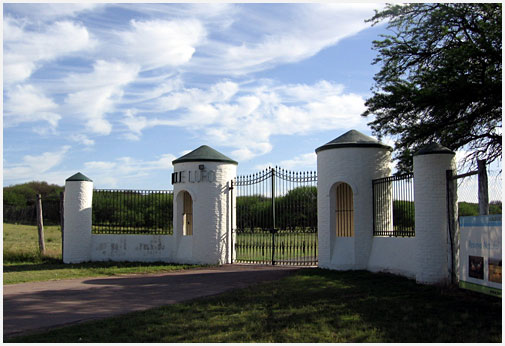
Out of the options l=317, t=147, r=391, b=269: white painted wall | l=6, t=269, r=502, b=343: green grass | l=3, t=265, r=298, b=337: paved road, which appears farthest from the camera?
l=317, t=147, r=391, b=269: white painted wall

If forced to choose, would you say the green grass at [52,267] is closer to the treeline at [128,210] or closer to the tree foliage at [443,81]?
the treeline at [128,210]

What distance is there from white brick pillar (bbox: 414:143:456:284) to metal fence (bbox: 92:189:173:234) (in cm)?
1014

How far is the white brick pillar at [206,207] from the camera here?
17969 millimetres

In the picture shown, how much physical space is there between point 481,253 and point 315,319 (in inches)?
128

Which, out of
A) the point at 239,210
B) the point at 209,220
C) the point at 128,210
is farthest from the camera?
the point at 239,210

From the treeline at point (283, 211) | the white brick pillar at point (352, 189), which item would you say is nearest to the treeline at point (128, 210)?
the treeline at point (283, 211)

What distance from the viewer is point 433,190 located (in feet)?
37.9

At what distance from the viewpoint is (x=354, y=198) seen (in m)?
14.9

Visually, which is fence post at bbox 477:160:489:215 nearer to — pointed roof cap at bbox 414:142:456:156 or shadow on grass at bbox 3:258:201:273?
pointed roof cap at bbox 414:142:456:156

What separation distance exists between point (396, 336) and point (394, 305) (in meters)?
2.26

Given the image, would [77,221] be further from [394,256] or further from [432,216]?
[432,216]

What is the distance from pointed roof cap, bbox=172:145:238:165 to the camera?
18281mm

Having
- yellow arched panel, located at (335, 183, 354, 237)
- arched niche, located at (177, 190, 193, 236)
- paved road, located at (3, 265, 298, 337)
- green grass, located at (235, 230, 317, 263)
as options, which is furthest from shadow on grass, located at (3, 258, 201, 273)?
yellow arched panel, located at (335, 183, 354, 237)

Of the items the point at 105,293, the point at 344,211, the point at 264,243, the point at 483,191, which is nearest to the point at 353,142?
the point at 344,211
